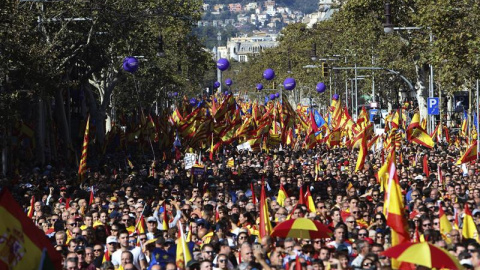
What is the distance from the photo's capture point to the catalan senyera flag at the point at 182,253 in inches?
496

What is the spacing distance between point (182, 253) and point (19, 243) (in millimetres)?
2702

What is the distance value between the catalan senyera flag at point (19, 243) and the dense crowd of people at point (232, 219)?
4.19 ft

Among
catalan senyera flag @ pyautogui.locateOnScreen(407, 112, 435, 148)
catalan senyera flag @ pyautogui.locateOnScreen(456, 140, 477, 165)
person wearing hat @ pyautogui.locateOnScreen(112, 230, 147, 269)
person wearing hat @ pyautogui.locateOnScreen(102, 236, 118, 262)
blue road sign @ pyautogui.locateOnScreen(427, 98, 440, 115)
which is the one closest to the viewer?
person wearing hat @ pyautogui.locateOnScreen(112, 230, 147, 269)

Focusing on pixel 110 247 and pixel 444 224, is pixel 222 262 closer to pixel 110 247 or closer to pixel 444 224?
pixel 110 247

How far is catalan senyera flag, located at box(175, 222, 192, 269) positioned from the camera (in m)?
12.6

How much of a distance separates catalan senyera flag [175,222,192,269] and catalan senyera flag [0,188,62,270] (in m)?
1.79

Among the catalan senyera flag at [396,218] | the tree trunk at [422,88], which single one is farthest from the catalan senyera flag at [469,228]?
the tree trunk at [422,88]

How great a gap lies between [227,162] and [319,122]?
11563 mm

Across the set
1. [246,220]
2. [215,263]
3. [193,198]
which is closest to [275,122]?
[193,198]

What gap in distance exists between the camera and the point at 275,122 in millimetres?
43344

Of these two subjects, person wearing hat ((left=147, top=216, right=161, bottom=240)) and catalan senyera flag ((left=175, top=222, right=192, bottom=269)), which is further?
person wearing hat ((left=147, top=216, right=161, bottom=240))

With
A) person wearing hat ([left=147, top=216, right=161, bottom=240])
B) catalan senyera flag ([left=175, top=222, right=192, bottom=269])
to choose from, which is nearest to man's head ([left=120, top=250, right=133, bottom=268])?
catalan senyera flag ([left=175, top=222, right=192, bottom=269])

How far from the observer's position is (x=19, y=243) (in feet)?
34.9

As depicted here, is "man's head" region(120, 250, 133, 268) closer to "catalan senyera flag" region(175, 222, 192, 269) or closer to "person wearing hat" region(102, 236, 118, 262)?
"catalan senyera flag" region(175, 222, 192, 269)
